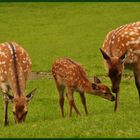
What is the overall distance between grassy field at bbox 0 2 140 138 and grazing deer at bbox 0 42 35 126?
43 centimetres

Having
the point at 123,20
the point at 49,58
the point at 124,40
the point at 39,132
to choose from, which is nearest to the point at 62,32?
A: the point at 123,20

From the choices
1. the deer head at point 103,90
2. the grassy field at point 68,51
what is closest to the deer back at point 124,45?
the deer head at point 103,90

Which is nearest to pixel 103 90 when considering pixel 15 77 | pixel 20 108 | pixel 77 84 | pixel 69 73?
pixel 77 84

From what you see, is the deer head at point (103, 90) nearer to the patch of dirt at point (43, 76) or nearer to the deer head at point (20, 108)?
the deer head at point (20, 108)

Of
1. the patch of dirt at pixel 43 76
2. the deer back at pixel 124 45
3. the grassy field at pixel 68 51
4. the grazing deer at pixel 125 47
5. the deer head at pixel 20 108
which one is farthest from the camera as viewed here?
the patch of dirt at pixel 43 76

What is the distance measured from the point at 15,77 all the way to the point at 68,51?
14030 millimetres

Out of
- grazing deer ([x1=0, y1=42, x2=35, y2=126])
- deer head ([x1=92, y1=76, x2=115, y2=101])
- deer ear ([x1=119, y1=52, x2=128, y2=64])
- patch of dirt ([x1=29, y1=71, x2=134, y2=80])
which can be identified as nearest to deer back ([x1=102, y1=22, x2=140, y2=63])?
deer ear ([x1=119, y1=52, x2=128, y2=64])

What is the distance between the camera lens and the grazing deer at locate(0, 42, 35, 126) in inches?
478

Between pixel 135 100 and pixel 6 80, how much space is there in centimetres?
452

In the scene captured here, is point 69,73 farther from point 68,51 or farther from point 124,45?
point 68,51

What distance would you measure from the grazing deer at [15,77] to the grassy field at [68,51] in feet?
1.42

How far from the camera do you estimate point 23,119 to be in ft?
40.1

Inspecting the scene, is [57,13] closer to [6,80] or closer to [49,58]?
[49,58]

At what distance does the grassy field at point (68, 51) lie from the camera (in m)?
10.4
